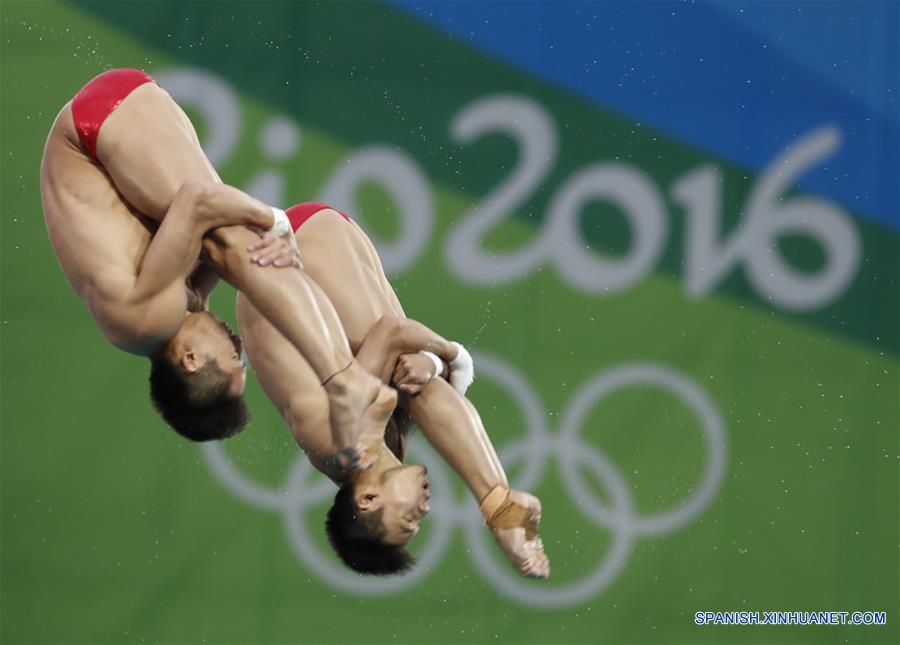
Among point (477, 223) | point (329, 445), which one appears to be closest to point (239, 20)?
point (477, 223)

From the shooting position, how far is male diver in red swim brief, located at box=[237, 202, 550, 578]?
417 cm

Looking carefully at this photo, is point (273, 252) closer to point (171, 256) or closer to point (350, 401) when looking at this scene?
point (171, 256)

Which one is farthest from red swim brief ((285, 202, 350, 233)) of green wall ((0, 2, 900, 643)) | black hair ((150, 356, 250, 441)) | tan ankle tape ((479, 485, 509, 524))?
green wall ((0, 2, 900, 643))

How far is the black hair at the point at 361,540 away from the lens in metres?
4.26

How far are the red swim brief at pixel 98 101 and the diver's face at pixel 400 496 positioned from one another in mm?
1184

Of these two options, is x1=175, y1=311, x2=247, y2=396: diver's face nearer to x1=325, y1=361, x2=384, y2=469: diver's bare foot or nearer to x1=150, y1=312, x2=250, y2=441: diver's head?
x1=150, y1=312, x2=250, y2=441: diver's head

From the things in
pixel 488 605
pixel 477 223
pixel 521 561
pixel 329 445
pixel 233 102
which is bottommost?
pixel 488 605

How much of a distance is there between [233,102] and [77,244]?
253 centimetres

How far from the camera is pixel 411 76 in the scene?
21.4ft

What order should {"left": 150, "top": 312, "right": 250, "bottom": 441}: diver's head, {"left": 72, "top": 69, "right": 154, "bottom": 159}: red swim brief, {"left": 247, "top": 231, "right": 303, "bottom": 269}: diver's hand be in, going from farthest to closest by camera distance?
{"left": 150, "top": 312, "right": 250, "bottom": 441}: diver's head < {"left": 72, "top": 69, "right": 154, "bottom": 159}: red swim brief < {"left": 247, "top": 231, "right": 303, "bottom": 269}: diver's hand

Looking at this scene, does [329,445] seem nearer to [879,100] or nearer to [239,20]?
[239,20]

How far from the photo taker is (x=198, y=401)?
4230mm

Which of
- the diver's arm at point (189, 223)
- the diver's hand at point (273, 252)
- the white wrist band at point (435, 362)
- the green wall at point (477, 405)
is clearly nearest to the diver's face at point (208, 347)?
the diver's arm at point (189, 223)

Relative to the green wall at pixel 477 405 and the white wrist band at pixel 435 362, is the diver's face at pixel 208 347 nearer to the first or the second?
the white wrist band at pixel 435 362
